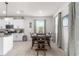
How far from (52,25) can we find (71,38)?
7384 millimetres

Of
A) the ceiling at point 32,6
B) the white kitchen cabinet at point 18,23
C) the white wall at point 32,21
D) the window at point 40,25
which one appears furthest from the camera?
the window at point 40,25

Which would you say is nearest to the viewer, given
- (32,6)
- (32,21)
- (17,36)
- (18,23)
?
(32,6)

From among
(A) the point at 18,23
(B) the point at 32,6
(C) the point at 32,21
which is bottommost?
(A) the point at 18,23

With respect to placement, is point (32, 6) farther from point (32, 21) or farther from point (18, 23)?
point (18, 23)

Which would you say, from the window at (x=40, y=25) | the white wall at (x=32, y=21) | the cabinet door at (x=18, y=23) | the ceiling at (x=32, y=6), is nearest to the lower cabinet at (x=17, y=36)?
the white wall at (x=32, y=21)

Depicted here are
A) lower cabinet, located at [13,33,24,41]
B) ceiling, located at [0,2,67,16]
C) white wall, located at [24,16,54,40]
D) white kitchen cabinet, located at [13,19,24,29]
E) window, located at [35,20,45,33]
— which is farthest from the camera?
window, located at [35,20,45,33]

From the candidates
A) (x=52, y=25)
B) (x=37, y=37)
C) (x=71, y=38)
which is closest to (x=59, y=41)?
(x=37, y=37)

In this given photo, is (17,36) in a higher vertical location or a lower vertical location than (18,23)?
lower

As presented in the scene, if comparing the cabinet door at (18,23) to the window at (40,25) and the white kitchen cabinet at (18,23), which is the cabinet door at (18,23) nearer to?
the white kitchen cabinet at (18,23)

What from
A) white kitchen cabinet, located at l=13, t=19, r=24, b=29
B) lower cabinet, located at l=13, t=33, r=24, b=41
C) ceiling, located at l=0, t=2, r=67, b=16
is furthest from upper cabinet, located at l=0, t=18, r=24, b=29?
ceiling, located at l=0, t=2, r=67, b=16

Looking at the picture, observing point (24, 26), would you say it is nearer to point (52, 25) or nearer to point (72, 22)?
point (52, 25)

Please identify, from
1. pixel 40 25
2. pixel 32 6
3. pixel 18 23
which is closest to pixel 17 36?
pixel 18 23

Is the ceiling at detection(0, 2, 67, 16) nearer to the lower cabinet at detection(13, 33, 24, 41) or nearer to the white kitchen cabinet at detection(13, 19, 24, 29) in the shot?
the white kitchen cabinet at detection(13, 19, 24, 29)

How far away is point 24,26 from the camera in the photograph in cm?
1130
